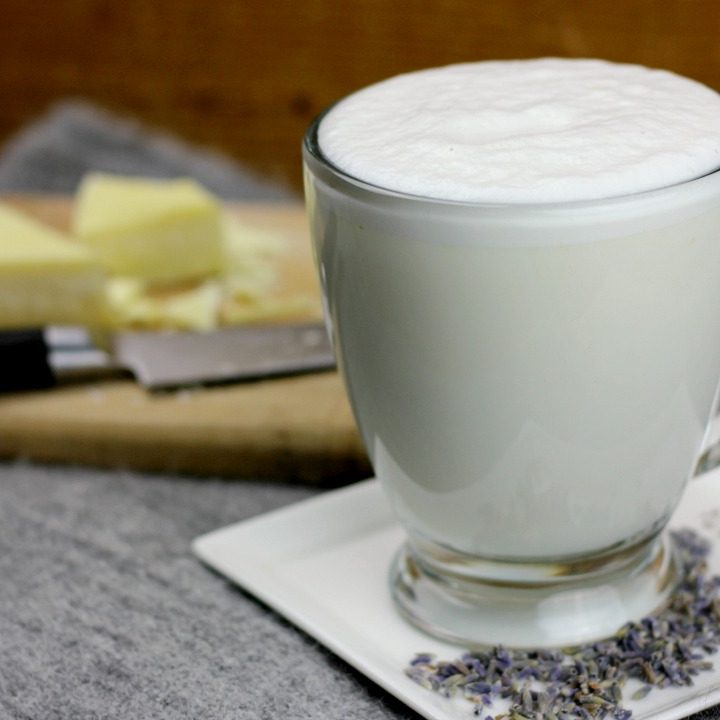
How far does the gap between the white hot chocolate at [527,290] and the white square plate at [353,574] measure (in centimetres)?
8

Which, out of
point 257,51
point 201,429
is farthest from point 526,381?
point 257,51

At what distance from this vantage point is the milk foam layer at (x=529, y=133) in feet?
2.27

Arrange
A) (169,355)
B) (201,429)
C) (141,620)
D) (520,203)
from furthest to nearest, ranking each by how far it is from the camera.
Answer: (169,355) < (201,429) < (141,620) < (520,203)

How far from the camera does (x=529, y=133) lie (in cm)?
73

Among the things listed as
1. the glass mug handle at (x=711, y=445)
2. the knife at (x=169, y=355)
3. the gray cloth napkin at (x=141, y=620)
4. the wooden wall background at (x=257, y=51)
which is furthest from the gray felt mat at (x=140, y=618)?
the wooden wall background at (x=257, y=51)

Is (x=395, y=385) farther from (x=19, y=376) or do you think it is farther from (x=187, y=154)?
(x=187, y=154)

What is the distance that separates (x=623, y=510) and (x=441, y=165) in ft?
0.85

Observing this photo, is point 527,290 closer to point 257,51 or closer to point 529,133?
point 529,133

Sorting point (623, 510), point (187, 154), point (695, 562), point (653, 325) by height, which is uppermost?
point (653, 325)

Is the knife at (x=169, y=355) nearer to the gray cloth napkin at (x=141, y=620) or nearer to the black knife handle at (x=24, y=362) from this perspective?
the black knife handle at (x=24, y=362)

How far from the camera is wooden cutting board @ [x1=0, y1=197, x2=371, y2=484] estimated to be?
3.67ft

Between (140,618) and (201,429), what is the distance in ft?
0.82

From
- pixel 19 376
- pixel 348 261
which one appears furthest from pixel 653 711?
pixel 19 376

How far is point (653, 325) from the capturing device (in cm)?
73
